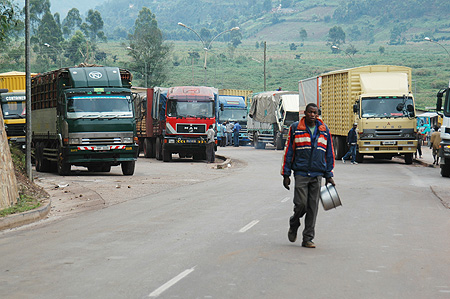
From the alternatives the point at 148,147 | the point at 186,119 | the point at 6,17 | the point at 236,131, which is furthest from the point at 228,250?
the point at 236,131

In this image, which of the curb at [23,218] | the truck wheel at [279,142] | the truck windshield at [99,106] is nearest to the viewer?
the curb at [23,218]

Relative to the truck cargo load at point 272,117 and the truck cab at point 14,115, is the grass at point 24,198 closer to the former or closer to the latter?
the truck cab at point 14,115

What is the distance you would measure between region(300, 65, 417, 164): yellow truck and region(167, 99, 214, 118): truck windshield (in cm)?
611

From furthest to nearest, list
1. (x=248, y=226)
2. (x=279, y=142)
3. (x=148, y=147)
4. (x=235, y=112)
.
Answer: (x=235, y=112) → (x=279, y=142) → (x=148, y=147) → (x=248, y=226)

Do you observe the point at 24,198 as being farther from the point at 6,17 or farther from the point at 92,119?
the point at 92,119

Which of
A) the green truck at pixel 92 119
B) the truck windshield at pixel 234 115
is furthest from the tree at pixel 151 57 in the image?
the green truck at pixel 92 119

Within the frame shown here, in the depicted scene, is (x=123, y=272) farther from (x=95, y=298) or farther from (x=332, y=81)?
(x=332, y=81)

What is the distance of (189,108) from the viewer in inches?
1361

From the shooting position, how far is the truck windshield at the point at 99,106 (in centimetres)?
2458

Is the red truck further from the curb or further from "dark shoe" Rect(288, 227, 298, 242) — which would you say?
"dark shoe" Rect(288, 227, 298, 242)

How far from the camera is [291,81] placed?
431 ft

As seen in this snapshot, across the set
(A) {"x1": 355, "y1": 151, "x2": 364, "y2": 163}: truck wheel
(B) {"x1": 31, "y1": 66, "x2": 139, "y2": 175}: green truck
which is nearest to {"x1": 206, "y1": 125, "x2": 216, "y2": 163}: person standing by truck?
(A) {"x1": 355, "y1": 151, "x2": 364, "y2": 163}: truck wheel

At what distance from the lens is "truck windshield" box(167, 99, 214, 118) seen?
3438 centimetres

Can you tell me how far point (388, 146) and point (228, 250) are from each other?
22.5 m
